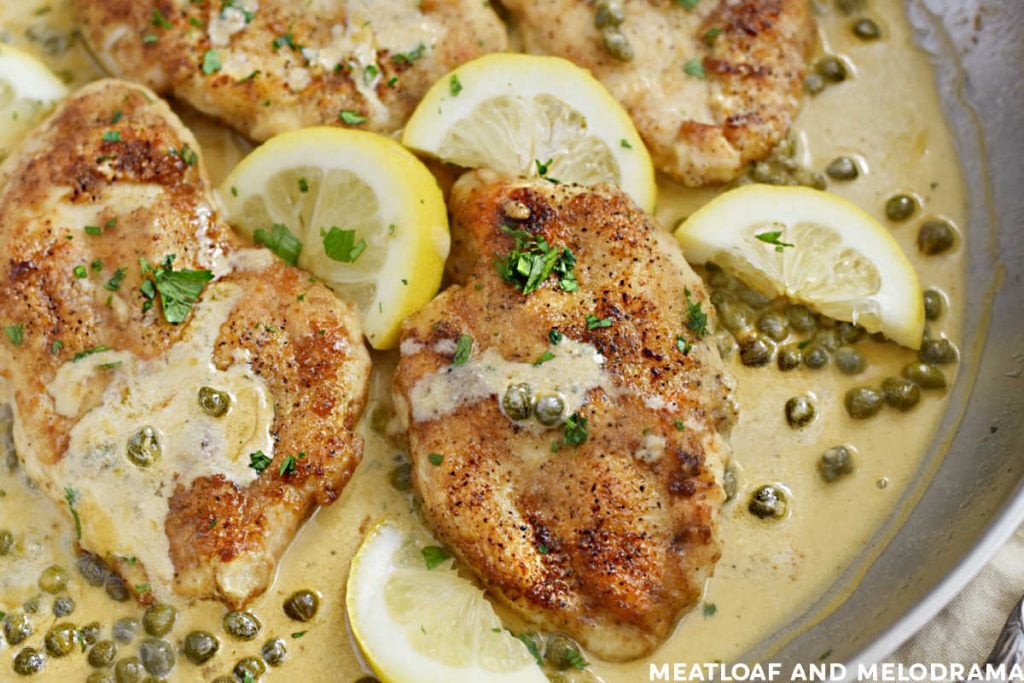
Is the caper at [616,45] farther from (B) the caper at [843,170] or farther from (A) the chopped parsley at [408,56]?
(B) the caper at [843,170]

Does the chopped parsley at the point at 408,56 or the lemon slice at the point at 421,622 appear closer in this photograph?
the lemon slice at the point at 421,622

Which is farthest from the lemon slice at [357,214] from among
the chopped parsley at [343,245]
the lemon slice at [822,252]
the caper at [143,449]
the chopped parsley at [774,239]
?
the chopped parsley at [774,239]

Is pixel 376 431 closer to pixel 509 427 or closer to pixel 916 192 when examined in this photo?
pixel 509 427

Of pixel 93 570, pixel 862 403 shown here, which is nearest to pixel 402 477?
pixel 93 570

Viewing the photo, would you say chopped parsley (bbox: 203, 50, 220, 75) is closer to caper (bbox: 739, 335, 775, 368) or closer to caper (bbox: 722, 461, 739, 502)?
caper (bbox: 739, 335, 775, 368)

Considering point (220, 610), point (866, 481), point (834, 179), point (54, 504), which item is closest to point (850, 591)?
point (866, 481)

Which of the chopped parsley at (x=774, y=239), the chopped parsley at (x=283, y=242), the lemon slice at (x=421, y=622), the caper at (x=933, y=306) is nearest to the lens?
the lemon slice at (x=421, y=622)
